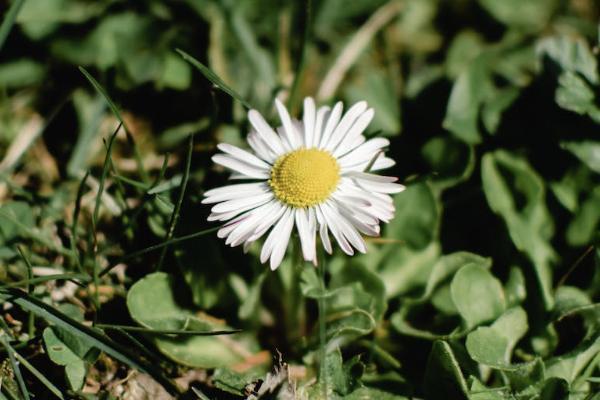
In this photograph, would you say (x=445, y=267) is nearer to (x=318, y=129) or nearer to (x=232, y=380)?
(x=318, y=129)

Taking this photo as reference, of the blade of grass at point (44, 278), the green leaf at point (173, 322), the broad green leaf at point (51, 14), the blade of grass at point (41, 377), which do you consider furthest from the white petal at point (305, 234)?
the broad green leaf at point (51, 14)

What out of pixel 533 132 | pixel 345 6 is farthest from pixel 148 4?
pixel 533 132

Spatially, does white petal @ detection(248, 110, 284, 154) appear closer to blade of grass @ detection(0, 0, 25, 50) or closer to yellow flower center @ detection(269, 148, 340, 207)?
yellow flower center @ detection(269, 148, 340, 207)

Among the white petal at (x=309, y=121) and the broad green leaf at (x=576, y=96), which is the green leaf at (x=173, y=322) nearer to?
the white petal at (x=309, y=121)

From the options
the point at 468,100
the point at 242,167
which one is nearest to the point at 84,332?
the point at 242,167

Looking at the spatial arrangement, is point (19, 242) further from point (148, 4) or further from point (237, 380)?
point (148, 4)
